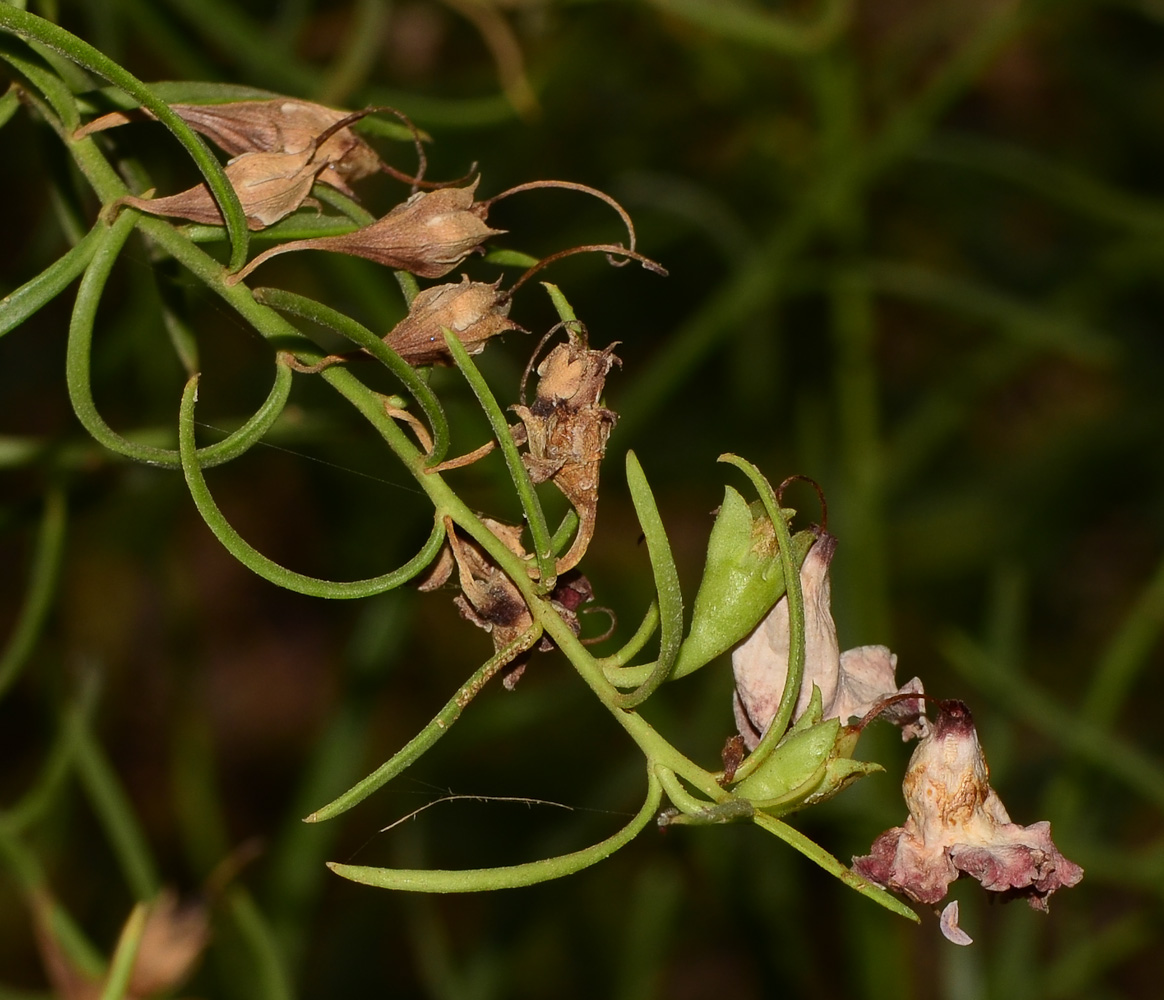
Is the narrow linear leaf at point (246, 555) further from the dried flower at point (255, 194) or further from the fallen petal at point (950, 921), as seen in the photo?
the fallen petal at point (950, 921)

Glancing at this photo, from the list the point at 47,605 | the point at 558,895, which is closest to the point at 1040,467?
the point at 558,895

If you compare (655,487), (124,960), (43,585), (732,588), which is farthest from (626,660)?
(655,487)

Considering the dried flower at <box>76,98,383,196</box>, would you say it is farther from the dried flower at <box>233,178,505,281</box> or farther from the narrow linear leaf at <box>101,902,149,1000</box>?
the narrow linear leaf at <box>101,902,149,1000</box>

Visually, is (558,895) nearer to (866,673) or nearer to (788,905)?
(788,905)

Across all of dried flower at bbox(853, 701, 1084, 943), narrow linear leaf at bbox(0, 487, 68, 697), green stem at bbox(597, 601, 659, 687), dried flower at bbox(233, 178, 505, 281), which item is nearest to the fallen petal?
dried flower at bbox(853, 701, 1084, 943)


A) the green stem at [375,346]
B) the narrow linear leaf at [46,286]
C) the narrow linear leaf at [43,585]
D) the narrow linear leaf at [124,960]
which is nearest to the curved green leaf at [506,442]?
the green stem at [375,346]
